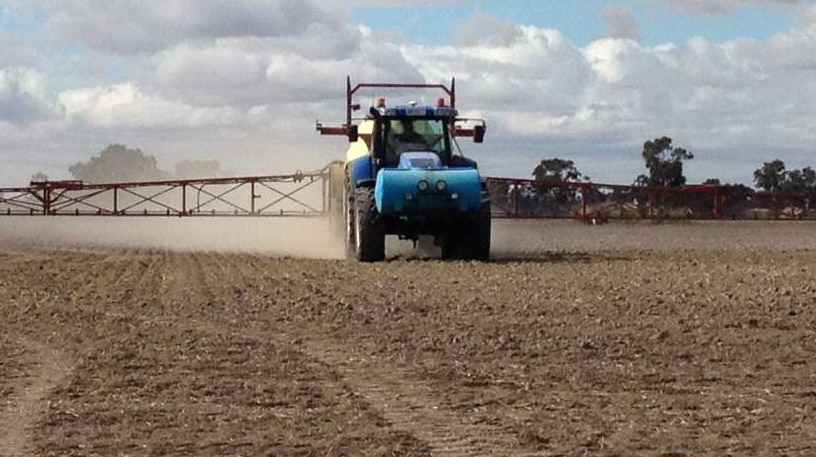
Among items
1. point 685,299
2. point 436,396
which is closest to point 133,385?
point 436,396

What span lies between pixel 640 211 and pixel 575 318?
90.6 ft

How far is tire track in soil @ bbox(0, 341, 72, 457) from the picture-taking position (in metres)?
7.52

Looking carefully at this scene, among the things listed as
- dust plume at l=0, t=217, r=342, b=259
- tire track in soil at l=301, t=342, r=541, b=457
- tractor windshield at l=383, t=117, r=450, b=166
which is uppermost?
tractor windshield at l=383, t=117, r=450, b=166

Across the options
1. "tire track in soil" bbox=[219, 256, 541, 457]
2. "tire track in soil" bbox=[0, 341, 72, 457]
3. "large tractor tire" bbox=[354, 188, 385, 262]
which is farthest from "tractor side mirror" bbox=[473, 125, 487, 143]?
"tire track in soil" bbox=[0, 341, 72, 457]

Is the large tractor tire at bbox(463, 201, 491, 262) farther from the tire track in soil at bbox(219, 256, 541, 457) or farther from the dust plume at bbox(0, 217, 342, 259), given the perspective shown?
the tire track in soil at bbox(219, 256, 541, 457)

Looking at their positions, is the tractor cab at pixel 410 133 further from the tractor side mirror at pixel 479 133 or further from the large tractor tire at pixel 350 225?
the large tractor tire at pixel 350 225

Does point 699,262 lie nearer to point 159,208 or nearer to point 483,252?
point 483,252

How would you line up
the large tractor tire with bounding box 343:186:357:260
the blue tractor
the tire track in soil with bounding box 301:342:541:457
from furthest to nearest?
the large tractor tire with bounding box 343:186:357:260, the blue tractor, the tire track in soil with bounding box 301:342:541:457

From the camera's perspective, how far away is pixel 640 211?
4047 cm

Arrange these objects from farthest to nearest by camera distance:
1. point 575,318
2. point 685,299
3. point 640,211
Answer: point 640,211 < point 685,299 < point 575,318

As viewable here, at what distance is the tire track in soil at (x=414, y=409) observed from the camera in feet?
24.0

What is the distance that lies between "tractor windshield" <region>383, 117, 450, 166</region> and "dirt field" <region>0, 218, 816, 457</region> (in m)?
2.41

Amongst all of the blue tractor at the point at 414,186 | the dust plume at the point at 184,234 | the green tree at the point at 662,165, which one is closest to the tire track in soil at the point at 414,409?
the blue tractor at the point at 414,186

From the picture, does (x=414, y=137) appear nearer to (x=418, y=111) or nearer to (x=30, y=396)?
(x=418, y=111)
